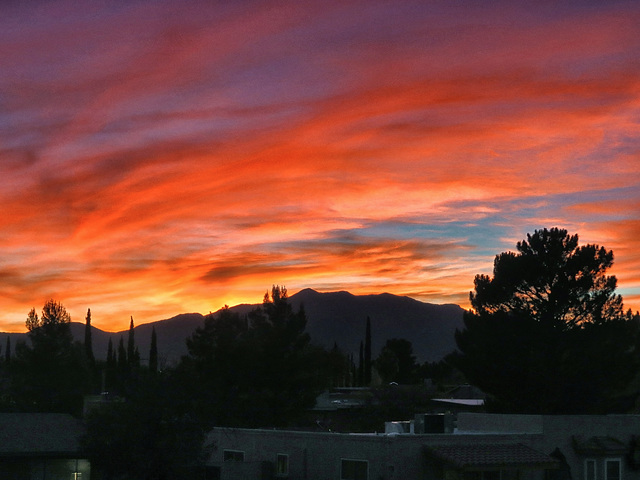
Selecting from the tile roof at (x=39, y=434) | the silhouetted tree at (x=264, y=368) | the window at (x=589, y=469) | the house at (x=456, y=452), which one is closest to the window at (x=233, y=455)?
the house at (x=456, y=452)

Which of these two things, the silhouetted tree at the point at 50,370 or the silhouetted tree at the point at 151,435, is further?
the silhouetted tree at the point at 50,370

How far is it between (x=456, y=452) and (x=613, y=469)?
10488 millimetres

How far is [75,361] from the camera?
9306 centimetres

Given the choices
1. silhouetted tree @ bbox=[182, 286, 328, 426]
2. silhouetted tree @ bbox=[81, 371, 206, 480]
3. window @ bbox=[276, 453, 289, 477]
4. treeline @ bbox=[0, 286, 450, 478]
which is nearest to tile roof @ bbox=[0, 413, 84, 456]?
treeline @ bbox=[0, 286, 450, 478]

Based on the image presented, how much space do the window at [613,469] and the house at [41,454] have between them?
2716 cm

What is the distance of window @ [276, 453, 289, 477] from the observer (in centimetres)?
3750

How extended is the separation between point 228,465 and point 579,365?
100 feet

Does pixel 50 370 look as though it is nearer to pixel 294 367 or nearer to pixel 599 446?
pixel 294 367

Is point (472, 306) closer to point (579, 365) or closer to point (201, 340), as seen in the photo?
point (579, 365)

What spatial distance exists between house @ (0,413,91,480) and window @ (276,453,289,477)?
499 inches

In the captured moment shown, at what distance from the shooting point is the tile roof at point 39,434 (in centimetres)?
4550

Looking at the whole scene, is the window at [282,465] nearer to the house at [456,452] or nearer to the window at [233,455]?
the house at [456,452]

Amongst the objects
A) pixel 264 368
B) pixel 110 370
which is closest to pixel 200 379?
pixel 264 368

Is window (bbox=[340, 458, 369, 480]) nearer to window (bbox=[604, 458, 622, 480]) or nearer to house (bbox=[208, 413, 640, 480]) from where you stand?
house (bbox=[208, 413, 640, 480])
